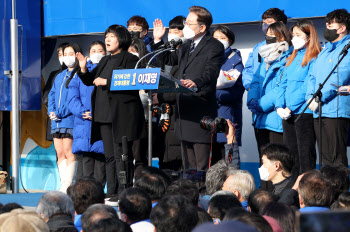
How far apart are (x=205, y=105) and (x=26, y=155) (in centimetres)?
440

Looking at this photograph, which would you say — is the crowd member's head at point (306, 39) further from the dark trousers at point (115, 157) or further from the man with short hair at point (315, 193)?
the man with short hair at point (315, 193)

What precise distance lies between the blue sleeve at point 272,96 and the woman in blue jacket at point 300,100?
0.07 m

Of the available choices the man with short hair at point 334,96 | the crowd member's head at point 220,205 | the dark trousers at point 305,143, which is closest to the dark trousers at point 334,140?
the man with short hair at point 334,96

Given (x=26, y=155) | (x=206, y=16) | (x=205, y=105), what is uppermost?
(x=206, y=16)

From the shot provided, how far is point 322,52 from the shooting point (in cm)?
550

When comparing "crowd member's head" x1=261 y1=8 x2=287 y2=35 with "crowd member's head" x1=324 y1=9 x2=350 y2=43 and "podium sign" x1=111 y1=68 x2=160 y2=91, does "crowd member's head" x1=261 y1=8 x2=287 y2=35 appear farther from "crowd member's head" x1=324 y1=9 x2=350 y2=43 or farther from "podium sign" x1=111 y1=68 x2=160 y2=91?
"podium sign" x1=111 y1=68 x2=160 y2=91

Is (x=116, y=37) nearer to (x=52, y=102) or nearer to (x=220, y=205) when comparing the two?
(x=52, y=102)

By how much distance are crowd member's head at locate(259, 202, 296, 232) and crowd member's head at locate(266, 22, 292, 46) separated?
3.46 m

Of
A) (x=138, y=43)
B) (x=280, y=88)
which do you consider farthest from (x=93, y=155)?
(x=280, y=88)

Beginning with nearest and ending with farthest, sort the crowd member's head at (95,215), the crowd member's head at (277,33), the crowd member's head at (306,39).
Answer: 1. the crowd member's head at (95,215)
2. the crowd member's head at (306,39)
3. the crowd member's head at (277,33)

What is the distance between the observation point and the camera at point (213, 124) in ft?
16.9

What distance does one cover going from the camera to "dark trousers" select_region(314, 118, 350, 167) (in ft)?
17.1

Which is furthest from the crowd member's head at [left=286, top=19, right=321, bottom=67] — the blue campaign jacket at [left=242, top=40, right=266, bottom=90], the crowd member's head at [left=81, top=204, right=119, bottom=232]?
the crowd member's head at [left=81, top=204, right=119, bottom=232]

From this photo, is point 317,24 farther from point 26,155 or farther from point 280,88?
point 26,155
